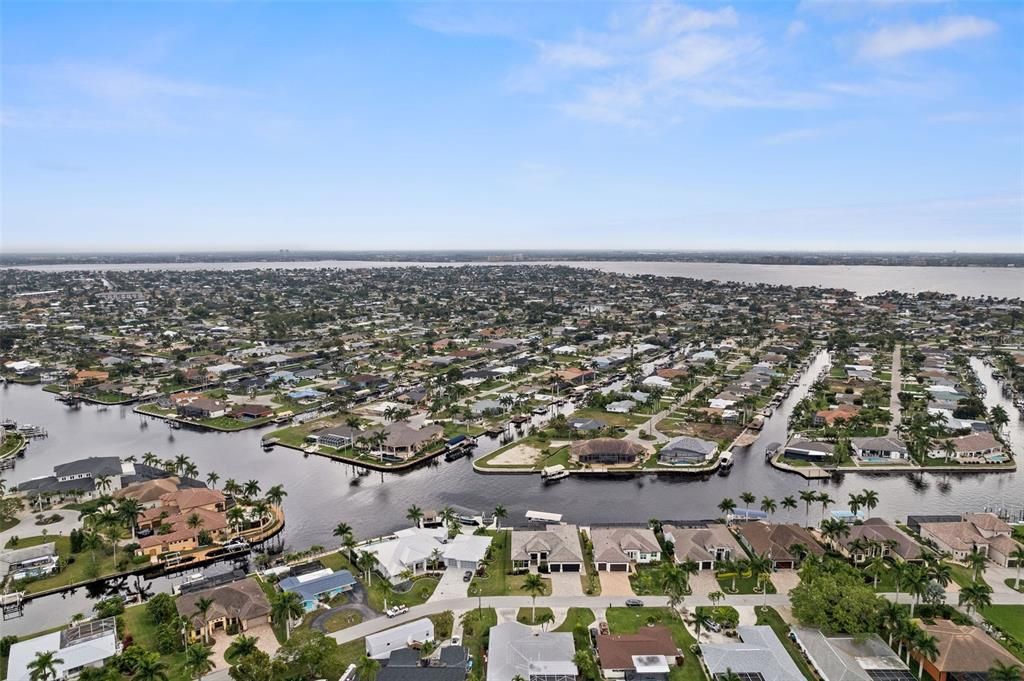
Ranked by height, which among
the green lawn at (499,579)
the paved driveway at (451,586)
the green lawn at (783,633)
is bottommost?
the paved driveway at (451,586)

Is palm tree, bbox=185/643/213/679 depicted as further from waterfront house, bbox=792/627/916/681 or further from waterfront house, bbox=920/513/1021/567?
waterfront house, bbox=920/513/1021/567

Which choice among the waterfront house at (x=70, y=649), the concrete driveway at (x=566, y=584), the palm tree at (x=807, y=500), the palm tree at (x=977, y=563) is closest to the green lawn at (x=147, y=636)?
the waterfront house at (x=70, y=649)

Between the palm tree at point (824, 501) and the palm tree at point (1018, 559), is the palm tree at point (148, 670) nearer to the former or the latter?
the palm tree at point (824, 501)

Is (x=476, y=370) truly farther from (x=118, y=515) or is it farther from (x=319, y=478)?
(x=118, y=515)

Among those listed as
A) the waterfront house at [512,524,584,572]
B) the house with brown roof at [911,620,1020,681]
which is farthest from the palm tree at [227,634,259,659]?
the house with brown roof at [911,620,1020,681]

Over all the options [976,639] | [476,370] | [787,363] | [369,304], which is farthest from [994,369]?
[369,304]

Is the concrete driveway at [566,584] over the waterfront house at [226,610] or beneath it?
beneath
